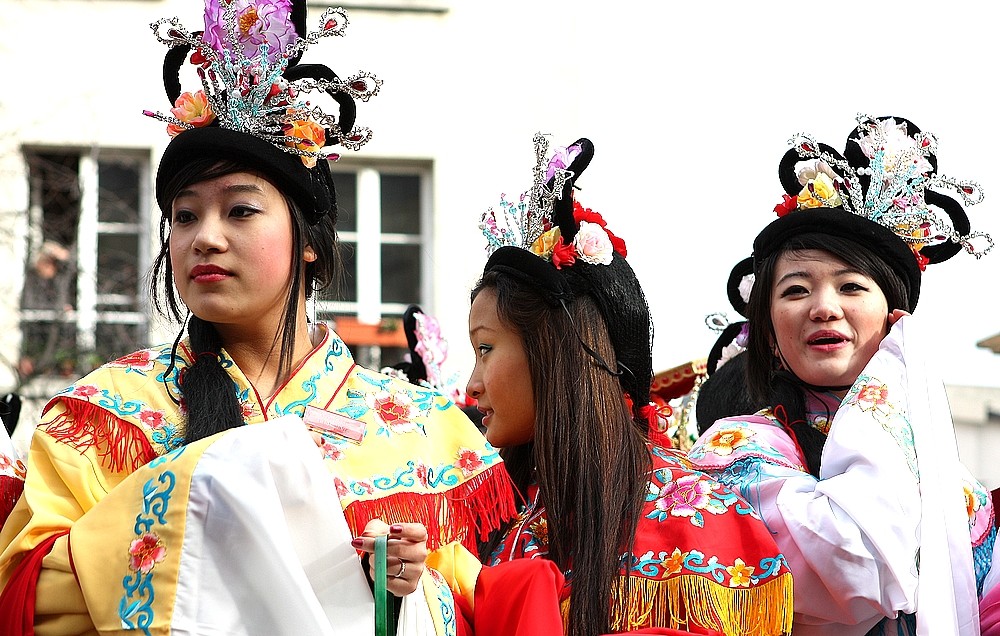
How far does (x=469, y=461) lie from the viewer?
9.53 ft

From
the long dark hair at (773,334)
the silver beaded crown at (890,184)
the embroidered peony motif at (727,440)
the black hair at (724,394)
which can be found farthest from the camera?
the black hair at (724,394)

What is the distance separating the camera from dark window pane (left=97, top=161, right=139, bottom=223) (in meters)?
7.77

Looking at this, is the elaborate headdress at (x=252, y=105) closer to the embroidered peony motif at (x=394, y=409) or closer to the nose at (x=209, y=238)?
the nose at (x=209, y=238)

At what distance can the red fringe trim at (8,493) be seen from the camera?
2.65 metres

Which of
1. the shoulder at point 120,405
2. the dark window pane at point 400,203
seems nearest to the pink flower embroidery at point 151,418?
the shoulder at point 120,405

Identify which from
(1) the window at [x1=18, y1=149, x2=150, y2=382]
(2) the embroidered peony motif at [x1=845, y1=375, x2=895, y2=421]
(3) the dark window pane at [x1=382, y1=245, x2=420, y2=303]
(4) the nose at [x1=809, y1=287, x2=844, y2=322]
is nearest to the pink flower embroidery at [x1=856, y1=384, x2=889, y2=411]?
(2) the embroidered peony motif at [x1=845, y1=375, x2=895, y2=421]

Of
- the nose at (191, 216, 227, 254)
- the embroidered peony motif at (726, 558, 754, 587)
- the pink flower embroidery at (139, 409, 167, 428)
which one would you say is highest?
the nose at (191, 216, 227, 254)

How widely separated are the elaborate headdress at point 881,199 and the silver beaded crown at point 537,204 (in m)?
0.67

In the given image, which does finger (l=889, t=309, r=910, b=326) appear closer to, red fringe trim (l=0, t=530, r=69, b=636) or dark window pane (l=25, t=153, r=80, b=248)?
red fringe trim (l=0, t=530, r=69, b=636)

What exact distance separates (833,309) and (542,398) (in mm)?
783

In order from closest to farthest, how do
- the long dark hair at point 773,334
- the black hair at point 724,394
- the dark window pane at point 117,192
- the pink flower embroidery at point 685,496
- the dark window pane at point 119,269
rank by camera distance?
1. the pink flower embroidery at point 685,496
2. the long dark hair at point 773,334
3. the black hair at point 724,394
4. the dark window pane at point 119,269
5. the dark window pane at point 117,192

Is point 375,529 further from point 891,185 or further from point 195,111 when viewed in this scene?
point 891,185

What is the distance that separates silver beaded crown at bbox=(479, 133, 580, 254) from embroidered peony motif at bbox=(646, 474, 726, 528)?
65cm

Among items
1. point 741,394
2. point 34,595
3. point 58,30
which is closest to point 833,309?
point 741,394
